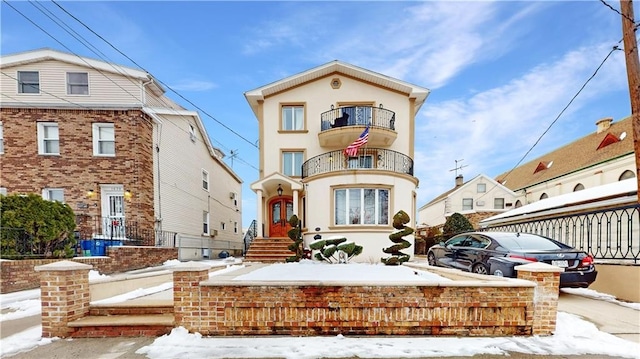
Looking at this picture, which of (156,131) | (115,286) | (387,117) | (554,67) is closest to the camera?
(115,286)

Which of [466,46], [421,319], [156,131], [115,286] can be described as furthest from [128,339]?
[466,46]

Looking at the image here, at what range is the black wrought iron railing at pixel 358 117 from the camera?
1303 cm

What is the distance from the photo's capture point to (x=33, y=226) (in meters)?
6.93

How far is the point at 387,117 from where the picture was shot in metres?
13.5

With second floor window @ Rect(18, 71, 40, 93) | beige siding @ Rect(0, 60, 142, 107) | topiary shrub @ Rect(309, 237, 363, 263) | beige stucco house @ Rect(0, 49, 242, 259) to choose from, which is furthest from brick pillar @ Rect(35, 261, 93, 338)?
second floor window @ Rect(18, 71, 40, 93)

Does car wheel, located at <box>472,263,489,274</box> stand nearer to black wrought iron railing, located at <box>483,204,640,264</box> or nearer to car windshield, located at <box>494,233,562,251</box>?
car windshield, located at <box>494,233,562,251</box>

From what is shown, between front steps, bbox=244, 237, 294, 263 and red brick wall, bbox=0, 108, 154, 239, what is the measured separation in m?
4.50

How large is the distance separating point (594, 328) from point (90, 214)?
49.7ft

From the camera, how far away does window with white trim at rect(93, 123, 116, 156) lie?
441 inches

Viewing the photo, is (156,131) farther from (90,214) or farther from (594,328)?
(594,328)

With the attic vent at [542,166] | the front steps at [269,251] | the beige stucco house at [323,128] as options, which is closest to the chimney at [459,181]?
the attic vent at [542,166]

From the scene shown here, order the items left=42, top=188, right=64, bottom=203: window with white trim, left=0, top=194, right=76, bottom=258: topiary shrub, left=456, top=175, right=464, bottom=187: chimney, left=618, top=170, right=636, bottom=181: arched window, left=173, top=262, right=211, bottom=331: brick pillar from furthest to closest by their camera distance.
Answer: left=456, top=175, right=464, bottom=187: chimney < left=618, top=170, right=636, bottom=181: arched window < left=42, top=188, right=64, bottom=203: window with white trim < left=0, top=194, right=76, bottom=258: topiary shrub < left=173, top=262, right=211, bottom=331: brick pillar

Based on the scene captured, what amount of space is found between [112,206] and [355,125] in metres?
11.2

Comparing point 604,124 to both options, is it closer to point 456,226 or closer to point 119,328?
point 456,226
